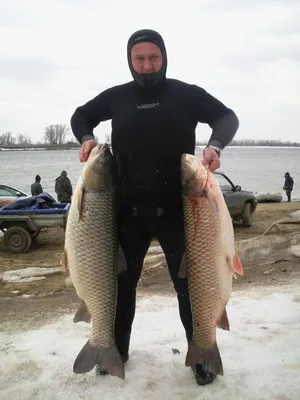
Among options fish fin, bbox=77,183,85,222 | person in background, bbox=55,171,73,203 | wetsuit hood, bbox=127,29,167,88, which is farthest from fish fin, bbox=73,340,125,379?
person in background, bbox=55,171,73,203

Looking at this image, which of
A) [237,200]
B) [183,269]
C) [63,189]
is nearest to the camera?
[183,269]

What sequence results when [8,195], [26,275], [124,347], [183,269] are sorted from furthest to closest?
[8,195] → [26,275] → [124,347] → [183,269]

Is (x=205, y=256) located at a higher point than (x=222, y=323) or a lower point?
higher

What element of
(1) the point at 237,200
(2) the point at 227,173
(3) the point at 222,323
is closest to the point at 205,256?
(3) the point at 222,323

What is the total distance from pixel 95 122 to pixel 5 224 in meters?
7.94

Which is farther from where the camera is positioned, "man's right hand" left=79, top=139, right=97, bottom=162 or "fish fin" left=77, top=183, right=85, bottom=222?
"man's right hand" left=79, top=139, right=97, bottom=162

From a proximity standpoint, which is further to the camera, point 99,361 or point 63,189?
point 63,189

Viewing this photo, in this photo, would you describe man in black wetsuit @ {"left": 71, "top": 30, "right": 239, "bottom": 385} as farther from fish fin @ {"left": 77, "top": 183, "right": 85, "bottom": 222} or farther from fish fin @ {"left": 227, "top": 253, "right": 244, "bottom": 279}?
fish fin @ {"left": 227, "top": 253, "right": 244, "bottom": 279}

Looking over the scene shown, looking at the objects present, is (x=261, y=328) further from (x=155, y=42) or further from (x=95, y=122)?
(x=155, y=42)

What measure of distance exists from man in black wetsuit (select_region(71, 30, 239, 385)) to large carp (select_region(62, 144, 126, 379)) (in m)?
0.21

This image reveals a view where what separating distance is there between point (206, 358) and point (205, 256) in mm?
703

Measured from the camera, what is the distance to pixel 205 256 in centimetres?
301

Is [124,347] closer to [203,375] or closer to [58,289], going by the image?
[203,375]

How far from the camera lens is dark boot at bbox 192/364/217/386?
320 centimetres
